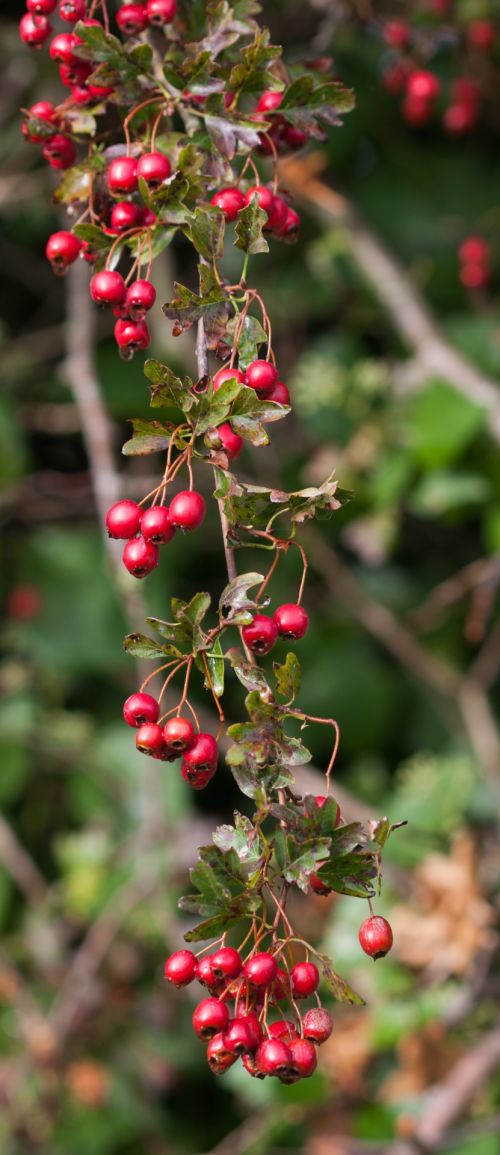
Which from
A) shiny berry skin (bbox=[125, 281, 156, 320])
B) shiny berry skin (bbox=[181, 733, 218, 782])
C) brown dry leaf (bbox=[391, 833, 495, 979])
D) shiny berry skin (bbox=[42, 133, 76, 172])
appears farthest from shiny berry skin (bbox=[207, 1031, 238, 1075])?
brown dry leaf (bbox=[391, 833, 495, 979])

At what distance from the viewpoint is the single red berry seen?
74 centimetres

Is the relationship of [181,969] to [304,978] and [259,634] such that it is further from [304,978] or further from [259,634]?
[259,634]

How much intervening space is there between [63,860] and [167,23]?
1475 millimetres

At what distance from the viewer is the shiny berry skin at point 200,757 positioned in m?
0.62

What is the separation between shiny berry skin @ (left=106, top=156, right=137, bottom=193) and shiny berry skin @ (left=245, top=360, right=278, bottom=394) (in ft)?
0.51

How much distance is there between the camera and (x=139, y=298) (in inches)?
27.0

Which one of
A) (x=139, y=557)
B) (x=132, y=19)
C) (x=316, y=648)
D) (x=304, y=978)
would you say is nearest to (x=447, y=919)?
(x=316, y=648)

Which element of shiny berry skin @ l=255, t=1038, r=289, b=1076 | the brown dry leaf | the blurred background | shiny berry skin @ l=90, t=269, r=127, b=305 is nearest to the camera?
shiny berry skin @ l=255, t=1038, r=289, b=1076

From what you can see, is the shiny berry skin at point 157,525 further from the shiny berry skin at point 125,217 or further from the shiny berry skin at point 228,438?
the shiny berry skin at point 125,217

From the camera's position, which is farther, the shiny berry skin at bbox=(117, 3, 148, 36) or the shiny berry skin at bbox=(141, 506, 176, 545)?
the shiny berry skin at bbox=(117, 3, 148, 36)

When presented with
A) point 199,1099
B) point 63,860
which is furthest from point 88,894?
point 199,1099

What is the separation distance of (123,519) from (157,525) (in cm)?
2

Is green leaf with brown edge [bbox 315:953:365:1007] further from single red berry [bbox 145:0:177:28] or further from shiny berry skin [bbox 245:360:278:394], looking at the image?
single red berry [bbox 145:0:177:28]

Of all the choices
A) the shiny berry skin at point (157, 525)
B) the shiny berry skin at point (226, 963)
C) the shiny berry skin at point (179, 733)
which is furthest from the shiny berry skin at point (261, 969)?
the shiny berry skin at point (157, 525)
